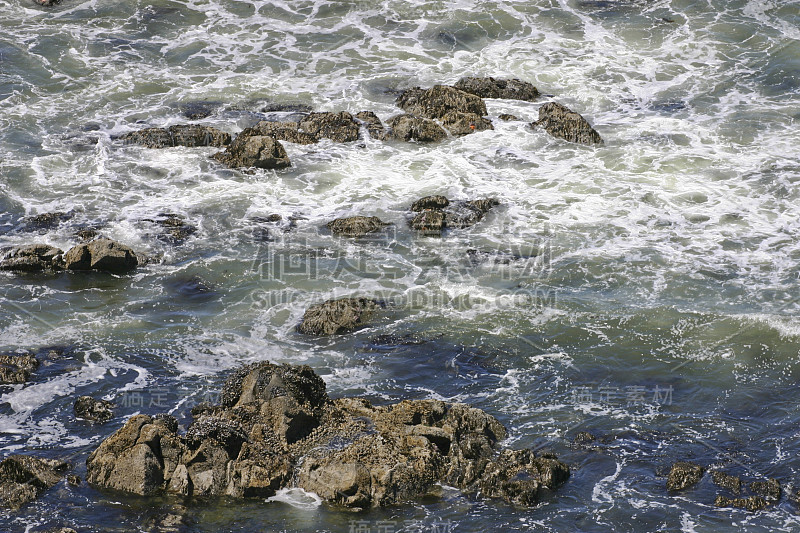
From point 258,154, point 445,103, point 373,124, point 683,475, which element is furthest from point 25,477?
point 445,103

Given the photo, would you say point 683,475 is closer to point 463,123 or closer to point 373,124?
point 463,123

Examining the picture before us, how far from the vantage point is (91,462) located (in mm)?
11797

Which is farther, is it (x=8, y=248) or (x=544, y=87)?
(x=544, y=87)

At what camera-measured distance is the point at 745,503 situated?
444 inches

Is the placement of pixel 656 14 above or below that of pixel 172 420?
above

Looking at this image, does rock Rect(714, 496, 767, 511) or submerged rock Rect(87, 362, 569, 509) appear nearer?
rock Rect(714, 496, 767, 511)

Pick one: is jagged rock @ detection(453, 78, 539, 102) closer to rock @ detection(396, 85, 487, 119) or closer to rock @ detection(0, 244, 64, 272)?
rock @ detection(396, 85, 487, 119)

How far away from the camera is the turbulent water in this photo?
12617mm

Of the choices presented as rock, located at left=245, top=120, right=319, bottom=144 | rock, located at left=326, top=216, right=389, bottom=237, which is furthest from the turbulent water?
rock, located at left=245, top=120, right=319, bottom=144

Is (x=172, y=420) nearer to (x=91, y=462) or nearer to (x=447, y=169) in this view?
(x=91, y=462)

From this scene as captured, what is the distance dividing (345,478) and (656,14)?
23.5m

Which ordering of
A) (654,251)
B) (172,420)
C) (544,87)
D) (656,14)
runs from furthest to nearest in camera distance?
(656,14) < (544,87) < (654,251) < (172,420)

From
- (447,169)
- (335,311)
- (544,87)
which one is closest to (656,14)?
(544,87)

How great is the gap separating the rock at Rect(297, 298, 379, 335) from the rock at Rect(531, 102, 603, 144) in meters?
9.04
